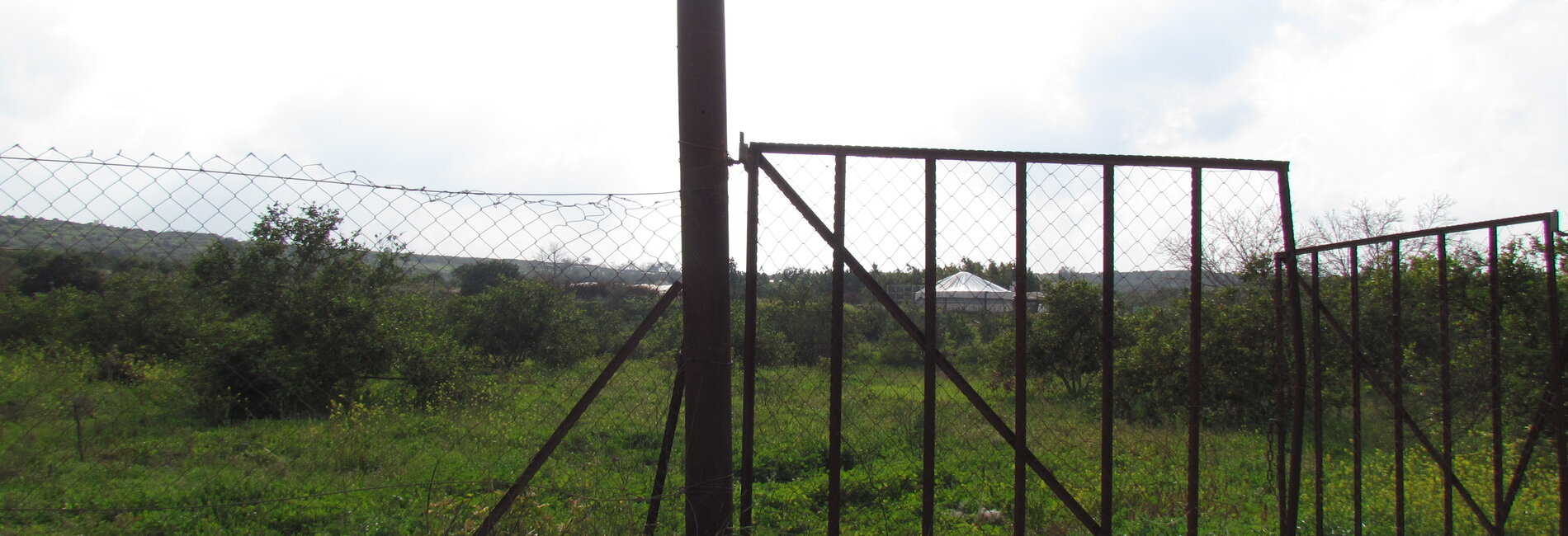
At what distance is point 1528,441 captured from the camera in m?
3.25

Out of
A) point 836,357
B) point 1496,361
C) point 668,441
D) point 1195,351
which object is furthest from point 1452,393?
point 668,441

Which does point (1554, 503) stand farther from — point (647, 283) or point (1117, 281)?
point (647, 283)

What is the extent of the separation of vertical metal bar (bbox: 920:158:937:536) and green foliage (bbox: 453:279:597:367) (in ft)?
39.2

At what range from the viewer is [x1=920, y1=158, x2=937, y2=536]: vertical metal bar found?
2.89 meters

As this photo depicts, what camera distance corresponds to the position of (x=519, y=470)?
6.39m

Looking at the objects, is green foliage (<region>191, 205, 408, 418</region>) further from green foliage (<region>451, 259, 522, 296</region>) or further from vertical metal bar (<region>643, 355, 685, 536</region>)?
vertical metal bar (<region>643, 355, 685, 536</region>)

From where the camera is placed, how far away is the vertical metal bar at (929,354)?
289 cm

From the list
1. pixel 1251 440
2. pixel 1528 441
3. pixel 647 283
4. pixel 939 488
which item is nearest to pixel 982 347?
pixel 1251 440

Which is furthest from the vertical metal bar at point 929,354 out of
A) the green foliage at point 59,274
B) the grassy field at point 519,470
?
the green foliage at point 59,274

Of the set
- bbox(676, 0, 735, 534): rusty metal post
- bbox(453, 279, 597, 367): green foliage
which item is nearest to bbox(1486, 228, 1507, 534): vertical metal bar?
bbox(676, 0, 735, 534): rusty metal post

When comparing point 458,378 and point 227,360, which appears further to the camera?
point 458,378

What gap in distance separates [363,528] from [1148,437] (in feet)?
26.7

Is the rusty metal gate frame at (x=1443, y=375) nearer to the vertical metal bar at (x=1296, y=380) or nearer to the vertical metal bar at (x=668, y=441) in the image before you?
the vertical metal bar at (x=1296, y=380)

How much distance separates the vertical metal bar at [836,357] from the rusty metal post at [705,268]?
443mm
